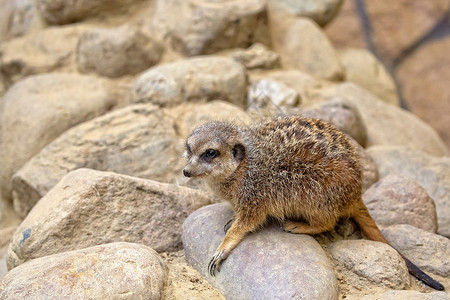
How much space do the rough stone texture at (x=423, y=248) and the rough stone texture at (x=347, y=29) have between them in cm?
471

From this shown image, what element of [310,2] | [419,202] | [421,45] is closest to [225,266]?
[419,202]

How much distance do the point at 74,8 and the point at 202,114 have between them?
7.88ft

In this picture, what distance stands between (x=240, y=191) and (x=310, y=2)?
13.4 feet

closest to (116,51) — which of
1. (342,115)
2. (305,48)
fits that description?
A: (305,48)

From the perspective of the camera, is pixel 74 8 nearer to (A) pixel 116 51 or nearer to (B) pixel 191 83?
(A) pixel 116 51

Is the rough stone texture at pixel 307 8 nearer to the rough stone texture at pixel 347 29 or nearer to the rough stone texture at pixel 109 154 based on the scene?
the rough stone texture at pixel 347 29

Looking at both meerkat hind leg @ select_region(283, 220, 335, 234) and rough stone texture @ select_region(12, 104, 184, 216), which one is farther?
rough stone texture @ select_region(12, 104, 184, 216)

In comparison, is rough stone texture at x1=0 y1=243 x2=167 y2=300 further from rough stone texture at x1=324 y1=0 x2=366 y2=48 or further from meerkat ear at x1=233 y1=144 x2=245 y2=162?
rough stone texture at x1=324 y1=0 x2=366 y2=48

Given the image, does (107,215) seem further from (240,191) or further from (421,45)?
(421,45)

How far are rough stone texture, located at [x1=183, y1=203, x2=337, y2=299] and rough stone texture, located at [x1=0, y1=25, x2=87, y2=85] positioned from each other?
126 inches

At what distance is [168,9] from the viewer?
5.18 metres

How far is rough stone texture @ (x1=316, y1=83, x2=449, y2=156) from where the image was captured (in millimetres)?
4445

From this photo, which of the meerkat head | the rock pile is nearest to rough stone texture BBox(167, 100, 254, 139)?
the rock pile

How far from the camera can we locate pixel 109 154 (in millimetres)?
3482
